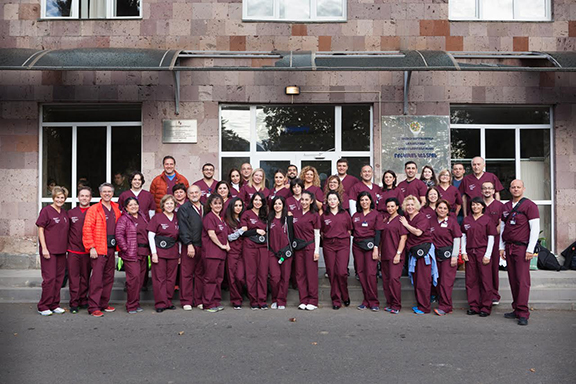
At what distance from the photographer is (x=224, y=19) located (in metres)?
10.9

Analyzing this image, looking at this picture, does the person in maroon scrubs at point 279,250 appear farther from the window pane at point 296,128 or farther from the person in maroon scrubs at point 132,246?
the window pane at point 296,128

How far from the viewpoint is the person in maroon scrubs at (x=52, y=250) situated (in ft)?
24.6

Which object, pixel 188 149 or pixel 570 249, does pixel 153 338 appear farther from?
pixel 570 249

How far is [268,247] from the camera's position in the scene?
7.86 meters

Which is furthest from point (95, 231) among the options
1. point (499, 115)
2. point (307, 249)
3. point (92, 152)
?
point (499, 115)

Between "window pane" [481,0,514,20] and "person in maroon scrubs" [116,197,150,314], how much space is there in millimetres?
8688

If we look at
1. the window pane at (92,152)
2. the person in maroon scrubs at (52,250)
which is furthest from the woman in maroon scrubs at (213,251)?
the window pane at (92,152)

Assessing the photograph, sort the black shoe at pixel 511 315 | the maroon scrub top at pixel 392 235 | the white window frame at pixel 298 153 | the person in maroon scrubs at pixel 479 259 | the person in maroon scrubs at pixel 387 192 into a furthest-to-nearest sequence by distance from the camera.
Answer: the white window frame at pixel 298 153, the person in maroon scrubs at pixel 387 192, the maroon scrub top at pixel 392 235, the person in maroon scrubs at pixel 479 259, the black shoe at pixel 511 315

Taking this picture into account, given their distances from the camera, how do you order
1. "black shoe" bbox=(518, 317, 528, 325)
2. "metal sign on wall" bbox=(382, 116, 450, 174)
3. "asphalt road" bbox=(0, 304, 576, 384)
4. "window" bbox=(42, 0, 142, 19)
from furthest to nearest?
1. "window" bbox=(42, 0, 142, 19)
2. "metal sign on wall" bbox=(382, 116, 450, 174)
3. "black shoe" bbox=(518, 317, 528, 325)
4. "asphalt road" bbox=(0, 304, 576, 384)

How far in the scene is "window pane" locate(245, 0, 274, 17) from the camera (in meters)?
11.1

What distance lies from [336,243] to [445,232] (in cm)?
166

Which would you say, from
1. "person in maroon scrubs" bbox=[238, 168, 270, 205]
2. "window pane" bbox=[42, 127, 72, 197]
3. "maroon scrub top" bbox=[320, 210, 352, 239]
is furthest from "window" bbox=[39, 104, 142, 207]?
"maroon scrub top" bbox=[320, 210, 352, 239]

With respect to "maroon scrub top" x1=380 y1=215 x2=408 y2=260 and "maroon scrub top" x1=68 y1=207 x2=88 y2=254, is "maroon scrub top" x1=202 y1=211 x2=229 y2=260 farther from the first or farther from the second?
"maroon scrub top" x1=380 y1=215 x2=408 y2=260

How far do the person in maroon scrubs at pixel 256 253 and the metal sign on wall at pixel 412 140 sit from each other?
394 centimetres
